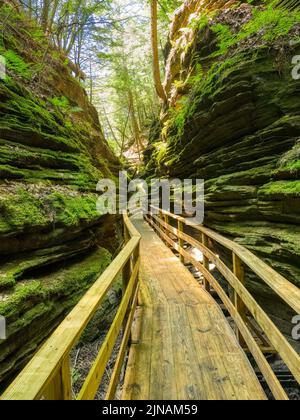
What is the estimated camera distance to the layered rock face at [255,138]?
454 cm

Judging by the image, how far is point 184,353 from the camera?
10.5 ft

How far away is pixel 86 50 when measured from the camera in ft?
63.6

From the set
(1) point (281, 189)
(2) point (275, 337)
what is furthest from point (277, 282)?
(1) point (281, 189)

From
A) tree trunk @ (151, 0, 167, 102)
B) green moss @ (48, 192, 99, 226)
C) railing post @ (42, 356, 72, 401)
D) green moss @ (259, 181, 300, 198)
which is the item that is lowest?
railing post @ (42, 356, 72, 401)

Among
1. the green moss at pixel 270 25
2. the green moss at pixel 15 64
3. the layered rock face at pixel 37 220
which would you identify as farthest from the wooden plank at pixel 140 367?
the green moss at pixel 15 64

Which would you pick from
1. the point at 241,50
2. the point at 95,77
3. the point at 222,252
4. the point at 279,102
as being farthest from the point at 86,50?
the point at 222,252

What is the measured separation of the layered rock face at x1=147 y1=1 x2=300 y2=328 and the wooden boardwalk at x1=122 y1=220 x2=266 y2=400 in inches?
51.9

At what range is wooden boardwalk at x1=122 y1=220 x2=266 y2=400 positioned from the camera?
2.57 meters

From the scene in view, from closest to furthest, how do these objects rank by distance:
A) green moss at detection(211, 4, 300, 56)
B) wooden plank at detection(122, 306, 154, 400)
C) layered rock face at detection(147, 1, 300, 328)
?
wooden plank at detection(122, 306, 154, 400), layered rock face at detection(147, 1, 300, 328), green moss at detection(211, 4, 300, 56)

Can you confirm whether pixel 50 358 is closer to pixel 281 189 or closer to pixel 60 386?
pixel 60 386

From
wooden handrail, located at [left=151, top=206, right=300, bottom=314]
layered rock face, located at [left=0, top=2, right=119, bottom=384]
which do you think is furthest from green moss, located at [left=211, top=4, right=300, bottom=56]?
wooden handrail, located at [left=151, top=206, right=300, bottom=314]

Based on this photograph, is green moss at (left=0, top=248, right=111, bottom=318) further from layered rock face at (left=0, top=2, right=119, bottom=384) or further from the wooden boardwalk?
the wooden boardwalk

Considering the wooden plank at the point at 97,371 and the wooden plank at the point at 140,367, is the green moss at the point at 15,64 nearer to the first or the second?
the wooden plank at the point at 140,367

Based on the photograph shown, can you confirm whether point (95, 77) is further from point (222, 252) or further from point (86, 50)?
point (222, 252)
